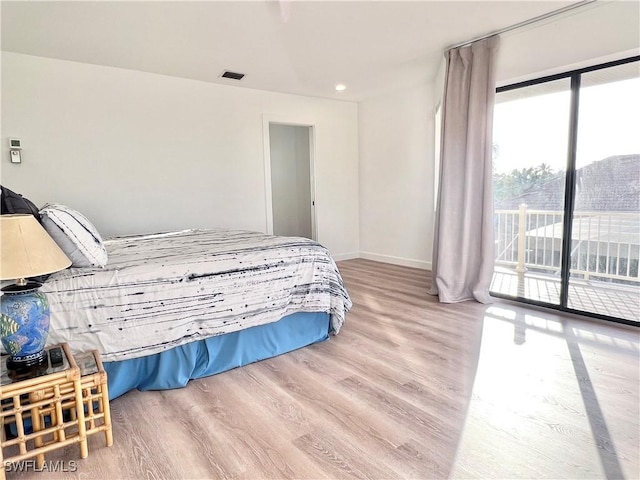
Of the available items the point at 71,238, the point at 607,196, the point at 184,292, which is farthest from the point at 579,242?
the point at 71,238

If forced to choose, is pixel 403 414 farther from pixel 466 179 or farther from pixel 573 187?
pixel 573 187

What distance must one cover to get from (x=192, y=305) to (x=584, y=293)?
333 centimetres

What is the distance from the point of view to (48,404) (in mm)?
1533

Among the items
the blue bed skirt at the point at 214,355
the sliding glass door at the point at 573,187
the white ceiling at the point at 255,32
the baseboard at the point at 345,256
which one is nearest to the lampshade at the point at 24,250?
the blue bed skirt at the point at 214,355

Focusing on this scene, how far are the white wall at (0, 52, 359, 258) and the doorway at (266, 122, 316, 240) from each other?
4.60 feet

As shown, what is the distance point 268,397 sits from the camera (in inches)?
78.6

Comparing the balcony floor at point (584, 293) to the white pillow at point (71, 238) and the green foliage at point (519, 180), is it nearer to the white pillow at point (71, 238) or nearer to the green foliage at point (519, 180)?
the green foliage at point (519, 180)

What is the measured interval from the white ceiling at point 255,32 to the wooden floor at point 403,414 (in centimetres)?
247

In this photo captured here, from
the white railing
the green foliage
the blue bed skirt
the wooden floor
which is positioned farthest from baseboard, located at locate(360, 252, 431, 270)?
the blue bed skirt

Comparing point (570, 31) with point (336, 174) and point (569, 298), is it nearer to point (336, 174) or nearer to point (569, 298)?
point (569, 298)

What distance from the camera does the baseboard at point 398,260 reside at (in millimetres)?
5070

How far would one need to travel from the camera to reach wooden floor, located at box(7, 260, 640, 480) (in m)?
1.47

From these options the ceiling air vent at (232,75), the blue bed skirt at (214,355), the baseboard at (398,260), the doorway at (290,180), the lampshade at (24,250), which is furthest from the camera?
the doorway at (290,180)

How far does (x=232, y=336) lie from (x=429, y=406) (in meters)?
1.23
